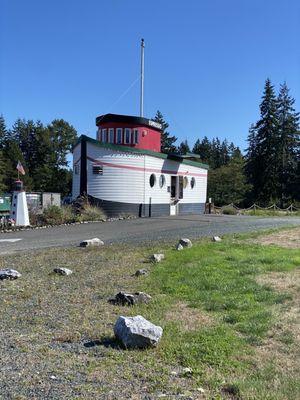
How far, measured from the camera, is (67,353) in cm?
445

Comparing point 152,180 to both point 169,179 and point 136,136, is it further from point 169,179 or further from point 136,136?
point 136,136

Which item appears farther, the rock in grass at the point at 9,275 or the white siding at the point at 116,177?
the white siding at the point at 116,177

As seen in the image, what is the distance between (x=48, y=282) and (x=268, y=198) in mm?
60545

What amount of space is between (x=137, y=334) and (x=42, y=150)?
3160 inches

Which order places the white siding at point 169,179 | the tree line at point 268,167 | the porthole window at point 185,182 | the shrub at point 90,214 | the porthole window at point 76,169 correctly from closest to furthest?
the shrub at point 90,214
the porthole window at point 76,169
the white siding at point 169,179
the porthole window at point 185,182
the tree line at point 268,167

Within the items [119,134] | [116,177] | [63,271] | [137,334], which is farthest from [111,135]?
[137,334]

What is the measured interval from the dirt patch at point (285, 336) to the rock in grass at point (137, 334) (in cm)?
100

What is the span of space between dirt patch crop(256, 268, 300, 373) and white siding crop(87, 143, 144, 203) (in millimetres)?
16162

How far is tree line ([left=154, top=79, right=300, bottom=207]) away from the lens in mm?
65438

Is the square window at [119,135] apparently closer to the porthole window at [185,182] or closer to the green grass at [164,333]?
the porthole window at [185,182]

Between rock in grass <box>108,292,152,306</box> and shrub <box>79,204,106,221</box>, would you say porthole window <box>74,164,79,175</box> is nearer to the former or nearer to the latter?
shrub <box>79,204,106,221</box>

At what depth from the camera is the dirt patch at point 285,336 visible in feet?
14.4

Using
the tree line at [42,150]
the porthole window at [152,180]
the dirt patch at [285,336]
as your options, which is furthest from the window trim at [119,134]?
the tree line at [42,150]

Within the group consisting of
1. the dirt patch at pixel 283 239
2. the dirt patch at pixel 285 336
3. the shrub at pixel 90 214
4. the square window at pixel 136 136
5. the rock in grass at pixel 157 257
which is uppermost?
the square window at pixel 136 136
